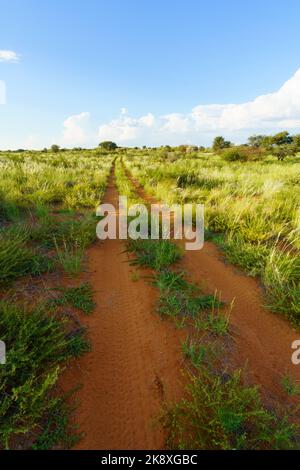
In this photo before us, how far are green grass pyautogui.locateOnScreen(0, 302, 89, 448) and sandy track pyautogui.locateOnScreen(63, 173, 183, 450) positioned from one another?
0.61 feet

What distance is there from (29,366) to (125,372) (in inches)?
34.0

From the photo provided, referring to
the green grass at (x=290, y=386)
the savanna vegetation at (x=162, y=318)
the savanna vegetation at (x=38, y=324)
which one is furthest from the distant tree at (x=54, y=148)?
the green grass at (x=290, y=386)

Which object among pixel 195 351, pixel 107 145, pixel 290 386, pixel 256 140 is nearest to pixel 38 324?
pixel 195 351

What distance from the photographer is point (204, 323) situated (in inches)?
110

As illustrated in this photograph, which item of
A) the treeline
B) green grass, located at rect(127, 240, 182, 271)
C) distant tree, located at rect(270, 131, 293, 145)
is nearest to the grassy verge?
green grass, located at rect(127, 240, 182, 271)

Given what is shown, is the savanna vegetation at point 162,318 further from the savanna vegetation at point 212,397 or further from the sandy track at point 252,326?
the sandy track at point 252,326

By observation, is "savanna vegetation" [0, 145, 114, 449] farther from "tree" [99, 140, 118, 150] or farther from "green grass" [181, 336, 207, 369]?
"tree" [99, 140, 118, 150]

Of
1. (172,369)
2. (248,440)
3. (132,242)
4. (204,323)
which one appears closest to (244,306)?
(204,323)

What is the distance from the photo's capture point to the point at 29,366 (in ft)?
6.40

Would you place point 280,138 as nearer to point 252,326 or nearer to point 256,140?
point 256,140

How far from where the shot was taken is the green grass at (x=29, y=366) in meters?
1.65

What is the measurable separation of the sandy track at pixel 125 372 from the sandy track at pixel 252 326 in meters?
0.81
